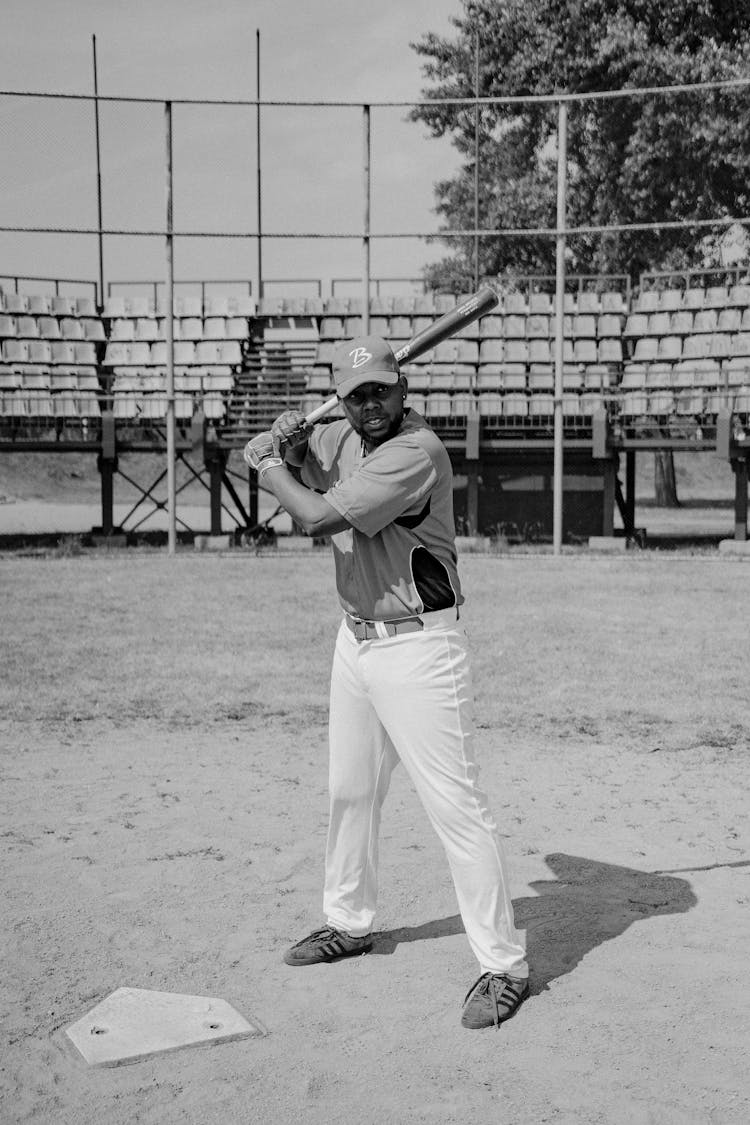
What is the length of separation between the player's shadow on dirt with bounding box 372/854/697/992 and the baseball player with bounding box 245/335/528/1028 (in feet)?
1.13

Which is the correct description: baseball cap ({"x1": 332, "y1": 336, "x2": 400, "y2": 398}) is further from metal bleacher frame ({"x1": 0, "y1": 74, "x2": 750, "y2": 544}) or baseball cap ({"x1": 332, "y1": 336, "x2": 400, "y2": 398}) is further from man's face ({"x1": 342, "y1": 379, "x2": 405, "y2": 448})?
metal bleacher frame ({"x1": 0, "y1": 74, "x2": 750, "y2": 544})

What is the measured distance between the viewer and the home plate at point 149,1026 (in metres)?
3.49

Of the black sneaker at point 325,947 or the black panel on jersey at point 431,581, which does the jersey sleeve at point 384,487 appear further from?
the black sneaker at point 325,947

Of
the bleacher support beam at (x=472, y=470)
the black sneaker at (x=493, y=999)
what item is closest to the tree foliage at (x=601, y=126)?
the bleacher support beam at (x=472, y=470)

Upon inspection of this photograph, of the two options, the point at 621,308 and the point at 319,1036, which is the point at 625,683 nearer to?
the point at 319,1036

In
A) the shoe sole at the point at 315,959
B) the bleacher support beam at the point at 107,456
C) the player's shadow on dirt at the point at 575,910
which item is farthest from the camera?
the bleacher support beam at the point at 107,456

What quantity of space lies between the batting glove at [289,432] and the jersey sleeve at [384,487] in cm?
44

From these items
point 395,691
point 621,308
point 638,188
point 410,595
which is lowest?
point 395,691

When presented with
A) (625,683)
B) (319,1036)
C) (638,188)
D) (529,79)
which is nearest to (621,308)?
(638,188)

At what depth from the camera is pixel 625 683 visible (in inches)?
355

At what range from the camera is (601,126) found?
3009 cm

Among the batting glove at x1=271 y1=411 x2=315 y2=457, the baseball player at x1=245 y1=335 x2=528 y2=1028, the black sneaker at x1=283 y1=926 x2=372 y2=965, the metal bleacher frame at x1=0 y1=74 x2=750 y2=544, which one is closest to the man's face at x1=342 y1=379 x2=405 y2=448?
the baseball player at x1=245 y1=335 x2=528 y2=1028

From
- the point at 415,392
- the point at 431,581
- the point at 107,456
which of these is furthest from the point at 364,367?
the point at 415,392

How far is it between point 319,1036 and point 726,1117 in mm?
1192
